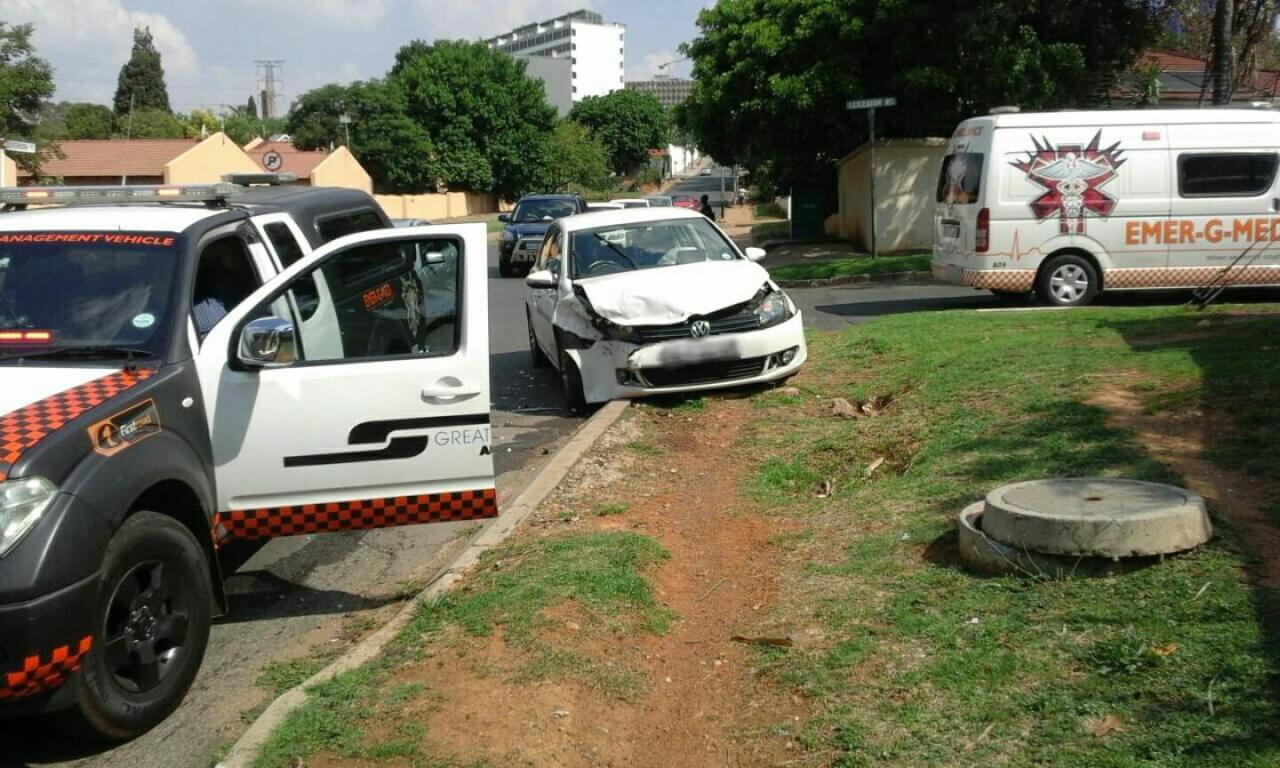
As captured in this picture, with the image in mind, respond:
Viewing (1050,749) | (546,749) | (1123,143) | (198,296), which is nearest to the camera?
(1050,749)

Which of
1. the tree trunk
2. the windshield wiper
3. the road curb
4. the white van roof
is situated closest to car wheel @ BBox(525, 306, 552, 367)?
the white van roof

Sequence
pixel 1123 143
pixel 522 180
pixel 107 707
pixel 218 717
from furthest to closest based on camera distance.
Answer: pixel 522 180 → pixel 1123 143 → pixel 218 717 → pixel 107 707

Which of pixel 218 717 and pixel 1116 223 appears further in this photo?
pixel 1116 223

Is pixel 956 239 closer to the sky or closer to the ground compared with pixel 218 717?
closer to the sky

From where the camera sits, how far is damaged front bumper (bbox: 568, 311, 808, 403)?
9500 millimetres

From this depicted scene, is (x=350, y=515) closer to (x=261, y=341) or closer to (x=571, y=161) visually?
(x=261, y=341)

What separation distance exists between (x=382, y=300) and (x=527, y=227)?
818 inches

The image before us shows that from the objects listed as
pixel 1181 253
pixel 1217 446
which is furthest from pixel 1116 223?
pixel 1217 446

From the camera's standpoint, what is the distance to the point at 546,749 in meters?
4.01

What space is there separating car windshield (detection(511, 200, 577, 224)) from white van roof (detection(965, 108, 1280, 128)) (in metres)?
14.8

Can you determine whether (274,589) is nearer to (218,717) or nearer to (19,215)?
(218,717)

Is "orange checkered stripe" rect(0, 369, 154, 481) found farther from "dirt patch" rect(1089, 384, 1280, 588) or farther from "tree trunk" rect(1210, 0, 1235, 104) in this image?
"tree trunk" rect(1210, 0, 1235, 104)

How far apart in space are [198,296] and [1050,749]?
170 inches

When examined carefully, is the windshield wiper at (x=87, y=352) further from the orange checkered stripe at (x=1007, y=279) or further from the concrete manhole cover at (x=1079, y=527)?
the orange checkered stripe at (x=1007, y=279)
